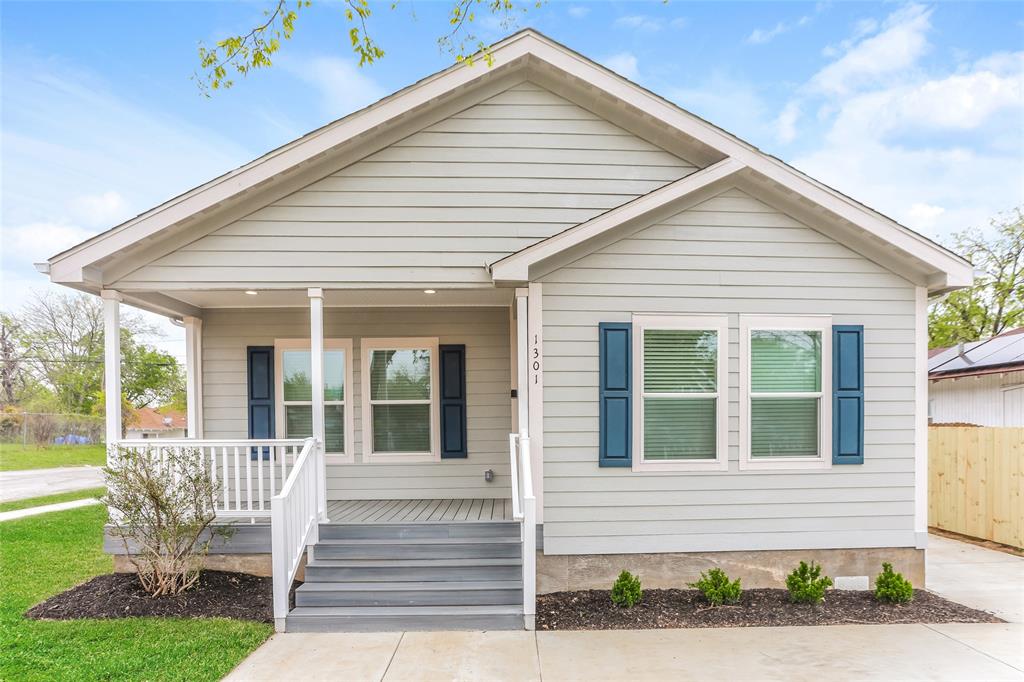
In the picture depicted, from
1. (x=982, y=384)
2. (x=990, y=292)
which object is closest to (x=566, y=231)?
(x=982, y=384)

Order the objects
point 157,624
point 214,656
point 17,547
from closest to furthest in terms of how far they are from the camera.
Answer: point 214,656 < point 157,624 < point 17,547

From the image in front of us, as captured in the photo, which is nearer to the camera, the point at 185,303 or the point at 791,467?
the point at 791,467

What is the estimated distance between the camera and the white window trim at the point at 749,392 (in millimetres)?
5207

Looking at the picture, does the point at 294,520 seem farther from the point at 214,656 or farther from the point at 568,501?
the point at 568,501

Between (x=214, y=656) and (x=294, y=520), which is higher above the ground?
(x=294, y=520)

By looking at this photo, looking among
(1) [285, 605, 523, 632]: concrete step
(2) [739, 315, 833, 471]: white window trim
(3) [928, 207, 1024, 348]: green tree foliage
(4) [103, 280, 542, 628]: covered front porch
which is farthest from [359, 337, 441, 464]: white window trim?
(3) [928, 207, 1024, 348]: green tree foliage

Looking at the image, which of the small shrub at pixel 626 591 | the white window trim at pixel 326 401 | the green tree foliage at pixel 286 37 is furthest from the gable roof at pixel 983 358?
the white window trim at pixel 326 401

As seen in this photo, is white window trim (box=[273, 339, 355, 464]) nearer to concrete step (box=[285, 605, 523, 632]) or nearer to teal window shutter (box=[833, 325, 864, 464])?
concrete step (box=[285, 605, 523, 632])

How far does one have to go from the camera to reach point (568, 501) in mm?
5090

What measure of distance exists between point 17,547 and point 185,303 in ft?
14.6

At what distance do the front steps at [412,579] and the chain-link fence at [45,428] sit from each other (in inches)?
954

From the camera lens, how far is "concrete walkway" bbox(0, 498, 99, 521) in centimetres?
954

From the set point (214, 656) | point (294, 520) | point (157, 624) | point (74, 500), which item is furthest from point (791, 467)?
point (74, 500)

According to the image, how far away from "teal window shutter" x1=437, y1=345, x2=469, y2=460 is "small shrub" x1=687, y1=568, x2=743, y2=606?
314cm
